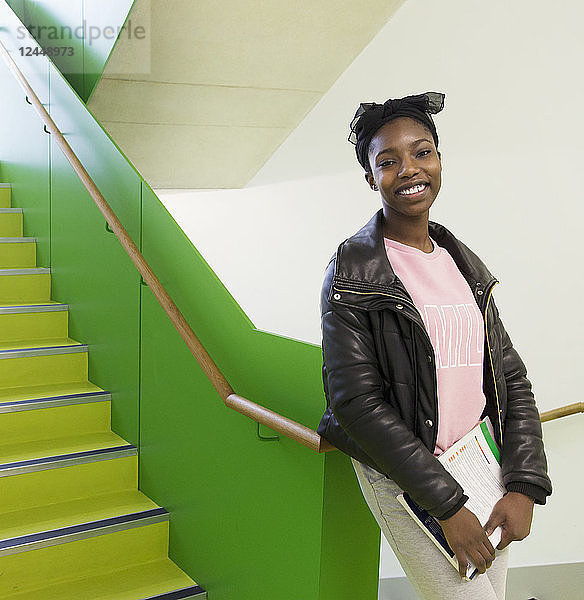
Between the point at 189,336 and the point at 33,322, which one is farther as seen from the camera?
the point at 33,322

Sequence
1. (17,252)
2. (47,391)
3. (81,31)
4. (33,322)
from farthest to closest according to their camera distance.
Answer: (81,31) < (17,252) < (33,322) < (47,391)

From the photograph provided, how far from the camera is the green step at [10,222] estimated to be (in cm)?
413

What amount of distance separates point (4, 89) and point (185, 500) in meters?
2.85

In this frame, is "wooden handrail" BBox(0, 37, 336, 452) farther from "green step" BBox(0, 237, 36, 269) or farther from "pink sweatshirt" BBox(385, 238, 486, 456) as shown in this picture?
"green step" BBox(0, 237, 36, 269)

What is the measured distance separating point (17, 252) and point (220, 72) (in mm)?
1491

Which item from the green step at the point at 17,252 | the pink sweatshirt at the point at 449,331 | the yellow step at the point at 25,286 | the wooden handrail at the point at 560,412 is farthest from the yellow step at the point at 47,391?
the pink sweatshirt at the point at 449,331

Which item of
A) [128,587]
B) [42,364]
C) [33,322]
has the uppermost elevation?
[33,322]

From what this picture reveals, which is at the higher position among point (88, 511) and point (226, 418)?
point (226, 418)

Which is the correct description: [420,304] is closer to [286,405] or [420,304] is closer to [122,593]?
[286,405]

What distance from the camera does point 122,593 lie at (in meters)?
2.56

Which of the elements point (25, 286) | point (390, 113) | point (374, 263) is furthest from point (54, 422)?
point (390, 113)

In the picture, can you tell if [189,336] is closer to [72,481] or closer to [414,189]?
[72,481]

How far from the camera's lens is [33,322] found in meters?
3.60

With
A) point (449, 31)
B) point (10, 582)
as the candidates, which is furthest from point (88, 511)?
point (449, 31)
